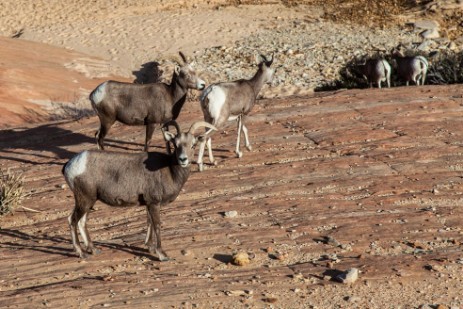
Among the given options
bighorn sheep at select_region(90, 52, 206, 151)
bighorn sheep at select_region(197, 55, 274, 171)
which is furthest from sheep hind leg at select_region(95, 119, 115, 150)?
bighorn sheep at select_region(197, 55, 274, 171)

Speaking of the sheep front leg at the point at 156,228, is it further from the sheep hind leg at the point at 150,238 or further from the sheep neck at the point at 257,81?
the sheep neck at the point at 257,81

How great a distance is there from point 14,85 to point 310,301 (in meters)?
17.3

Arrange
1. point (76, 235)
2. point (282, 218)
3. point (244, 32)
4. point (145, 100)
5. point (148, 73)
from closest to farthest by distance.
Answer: point (76, 235), point (282, 218), point (145, 100), point (148, 73), point (244, 32)

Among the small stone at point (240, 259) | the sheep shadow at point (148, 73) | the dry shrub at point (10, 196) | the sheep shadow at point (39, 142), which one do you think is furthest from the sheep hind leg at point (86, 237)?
the sheep shadow at point (148, 73)

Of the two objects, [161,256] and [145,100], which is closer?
[161,256]

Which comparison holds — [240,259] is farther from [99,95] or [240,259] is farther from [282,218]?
[99,95]

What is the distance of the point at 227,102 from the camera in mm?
14859

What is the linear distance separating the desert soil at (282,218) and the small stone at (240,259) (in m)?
0.09

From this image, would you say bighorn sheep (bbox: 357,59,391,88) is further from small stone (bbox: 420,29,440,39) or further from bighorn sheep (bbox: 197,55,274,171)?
small stone (bbox: 420,29,440,39)

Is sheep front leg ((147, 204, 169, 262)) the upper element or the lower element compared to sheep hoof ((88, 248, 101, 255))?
upper

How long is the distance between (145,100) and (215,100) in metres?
1.54

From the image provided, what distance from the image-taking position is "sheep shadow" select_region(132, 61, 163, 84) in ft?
94.0

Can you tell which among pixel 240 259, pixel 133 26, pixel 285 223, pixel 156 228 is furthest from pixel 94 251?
pixel 133 26

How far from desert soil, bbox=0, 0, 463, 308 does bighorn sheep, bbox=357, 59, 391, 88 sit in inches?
50.2
